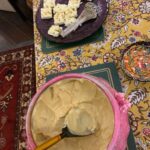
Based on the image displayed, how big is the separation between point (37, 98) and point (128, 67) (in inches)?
10.7

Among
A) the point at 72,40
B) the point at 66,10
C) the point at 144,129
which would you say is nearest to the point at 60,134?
the point at 144,129

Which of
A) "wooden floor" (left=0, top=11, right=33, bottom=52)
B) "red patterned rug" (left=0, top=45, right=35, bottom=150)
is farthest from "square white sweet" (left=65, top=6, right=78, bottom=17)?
"wooden floor" (left=0, top=11, right=33, bottom=52)

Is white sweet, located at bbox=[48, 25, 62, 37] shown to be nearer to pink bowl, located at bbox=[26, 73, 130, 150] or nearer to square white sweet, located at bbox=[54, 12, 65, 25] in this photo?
square white sweet, located at bbox=[54, 12, 65, 25]

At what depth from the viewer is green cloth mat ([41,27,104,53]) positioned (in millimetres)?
799

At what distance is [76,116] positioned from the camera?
0.52 meters

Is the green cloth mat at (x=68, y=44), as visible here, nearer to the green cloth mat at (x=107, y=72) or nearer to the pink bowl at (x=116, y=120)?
the green cloth mat at (x=107, y=72)

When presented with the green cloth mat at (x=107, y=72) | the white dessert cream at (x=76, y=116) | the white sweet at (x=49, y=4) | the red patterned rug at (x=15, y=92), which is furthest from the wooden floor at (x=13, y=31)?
the white dessert cream at (x=76, y=116)

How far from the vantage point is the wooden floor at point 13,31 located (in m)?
1.76

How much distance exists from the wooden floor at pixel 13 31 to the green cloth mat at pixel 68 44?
915 millimetres

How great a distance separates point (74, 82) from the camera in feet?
1.88

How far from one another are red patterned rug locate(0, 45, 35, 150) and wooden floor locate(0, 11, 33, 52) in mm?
84

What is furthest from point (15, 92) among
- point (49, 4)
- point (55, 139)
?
point (55, 139)

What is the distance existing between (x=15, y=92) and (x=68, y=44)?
80 cm

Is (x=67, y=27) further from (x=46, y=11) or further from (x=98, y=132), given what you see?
(x=98, y=132)
